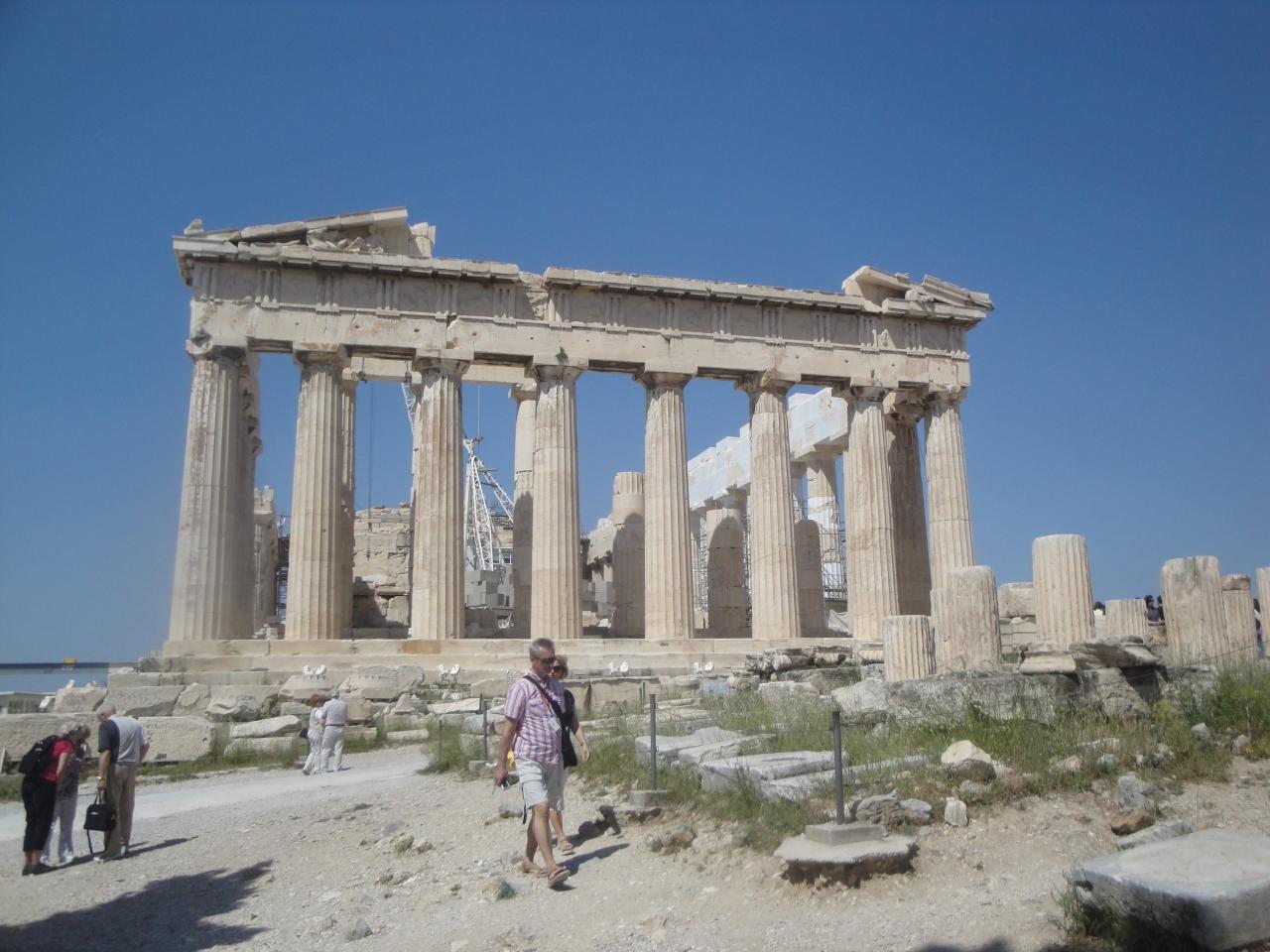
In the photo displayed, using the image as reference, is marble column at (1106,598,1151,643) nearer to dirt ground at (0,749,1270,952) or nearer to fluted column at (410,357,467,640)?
dirt ground at (0,749,1270,952)

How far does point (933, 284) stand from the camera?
30.9 metres

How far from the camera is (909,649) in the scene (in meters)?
15.6

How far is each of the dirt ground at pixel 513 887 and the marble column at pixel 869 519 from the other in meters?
17.8

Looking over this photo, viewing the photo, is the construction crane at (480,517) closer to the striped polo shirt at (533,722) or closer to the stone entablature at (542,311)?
the stone entablature at (542,311)

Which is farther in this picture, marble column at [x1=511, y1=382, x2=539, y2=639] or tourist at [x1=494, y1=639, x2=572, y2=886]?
marble column at [x1=511, y1=382, x2=539, y2=639]

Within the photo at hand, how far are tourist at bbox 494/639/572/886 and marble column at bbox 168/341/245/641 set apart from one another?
54.9 ft

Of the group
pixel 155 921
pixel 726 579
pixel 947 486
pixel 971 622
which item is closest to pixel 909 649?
pixel 971 622

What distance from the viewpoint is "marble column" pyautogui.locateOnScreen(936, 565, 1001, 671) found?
49.8ft

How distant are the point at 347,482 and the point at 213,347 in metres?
5.68

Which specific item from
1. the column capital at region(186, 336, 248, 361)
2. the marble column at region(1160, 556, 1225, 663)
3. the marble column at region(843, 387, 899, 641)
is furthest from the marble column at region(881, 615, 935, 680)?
the column capital at region(186, 336, 248, 361)

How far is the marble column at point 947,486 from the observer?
29719mm

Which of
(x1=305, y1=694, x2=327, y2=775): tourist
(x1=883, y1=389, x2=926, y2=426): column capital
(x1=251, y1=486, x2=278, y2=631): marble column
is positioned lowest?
(x1=305, y1=694, x2=327, y2=775): tourist

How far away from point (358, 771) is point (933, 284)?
70.9ft

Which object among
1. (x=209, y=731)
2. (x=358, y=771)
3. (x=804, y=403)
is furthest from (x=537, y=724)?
(x=804, y=403)
